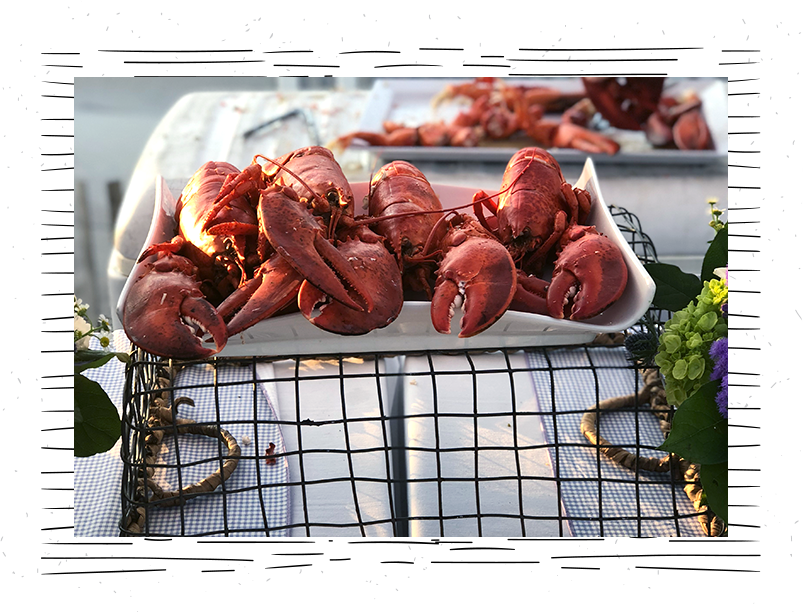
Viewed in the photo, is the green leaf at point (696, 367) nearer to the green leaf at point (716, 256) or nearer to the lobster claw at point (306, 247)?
the green leaf at point (716, 256)

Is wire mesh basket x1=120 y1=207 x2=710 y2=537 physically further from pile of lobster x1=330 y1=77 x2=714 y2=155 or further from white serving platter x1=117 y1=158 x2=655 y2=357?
pile of lobster x1=330 y1=77 x2=714 y2=155

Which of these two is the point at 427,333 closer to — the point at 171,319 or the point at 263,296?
the point at 263,296

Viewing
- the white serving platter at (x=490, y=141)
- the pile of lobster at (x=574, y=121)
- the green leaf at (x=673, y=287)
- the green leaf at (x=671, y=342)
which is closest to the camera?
the green leaf at (x=671, y=342)

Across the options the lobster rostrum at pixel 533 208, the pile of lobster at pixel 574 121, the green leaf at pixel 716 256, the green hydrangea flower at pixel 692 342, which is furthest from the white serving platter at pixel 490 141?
the green hydrangea flower at pixel 692 342

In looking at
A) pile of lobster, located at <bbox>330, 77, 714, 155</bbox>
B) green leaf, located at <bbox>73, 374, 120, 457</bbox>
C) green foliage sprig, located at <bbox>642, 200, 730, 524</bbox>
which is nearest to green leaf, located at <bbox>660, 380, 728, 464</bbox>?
green foliage sprig, located at <bbox>642, 200, 730, 524</bbox>

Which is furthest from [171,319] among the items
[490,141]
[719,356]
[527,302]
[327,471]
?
[490,141]
